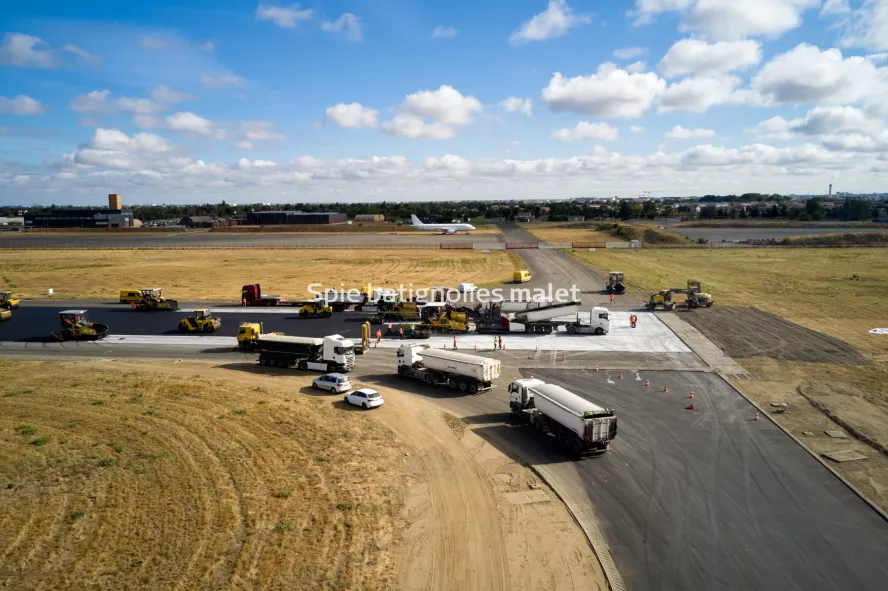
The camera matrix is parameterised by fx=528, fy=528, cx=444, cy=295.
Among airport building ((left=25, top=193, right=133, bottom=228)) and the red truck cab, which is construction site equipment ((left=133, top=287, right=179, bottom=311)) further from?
airport building ((left=25, top=193, right=133, bottom=228))

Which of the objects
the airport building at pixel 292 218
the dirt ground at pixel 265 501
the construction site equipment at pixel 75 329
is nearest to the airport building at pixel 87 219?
the airport building at pixel 292 218

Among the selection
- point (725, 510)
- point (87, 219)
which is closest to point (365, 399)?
point (725, 510)

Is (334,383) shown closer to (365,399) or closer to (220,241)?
(365,399)

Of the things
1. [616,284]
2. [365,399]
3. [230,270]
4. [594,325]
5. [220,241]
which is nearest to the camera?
[365,399]

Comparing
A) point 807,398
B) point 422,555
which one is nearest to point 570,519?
point 422,555

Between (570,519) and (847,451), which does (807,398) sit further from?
(570,519)

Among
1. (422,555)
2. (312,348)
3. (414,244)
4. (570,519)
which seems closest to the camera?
(422,555)
